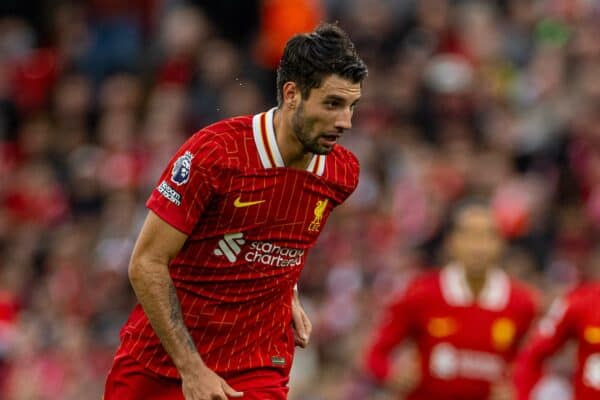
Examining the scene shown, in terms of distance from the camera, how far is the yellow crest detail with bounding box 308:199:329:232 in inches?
251

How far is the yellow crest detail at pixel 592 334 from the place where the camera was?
8.05 m

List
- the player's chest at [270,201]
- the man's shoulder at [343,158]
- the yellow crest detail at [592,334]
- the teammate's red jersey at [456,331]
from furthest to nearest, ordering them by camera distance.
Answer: the teammate's red jersey at [456,331]
the yellow crest detail at [592,334]
the man's shoulder at [343,158]
the player's chest at [270,201]

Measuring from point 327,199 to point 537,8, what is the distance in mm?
7680

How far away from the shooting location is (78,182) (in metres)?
14.8

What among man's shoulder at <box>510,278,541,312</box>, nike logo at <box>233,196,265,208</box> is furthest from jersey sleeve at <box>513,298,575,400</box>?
nike logo at <box>233,196,265,208</box>

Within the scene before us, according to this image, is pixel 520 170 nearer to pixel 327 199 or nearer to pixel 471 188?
pixel 471 188

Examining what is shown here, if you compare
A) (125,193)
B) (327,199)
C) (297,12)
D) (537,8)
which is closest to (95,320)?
(125,193)

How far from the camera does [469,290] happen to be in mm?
9688

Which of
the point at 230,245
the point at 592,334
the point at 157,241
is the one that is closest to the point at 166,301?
the point at 157,241

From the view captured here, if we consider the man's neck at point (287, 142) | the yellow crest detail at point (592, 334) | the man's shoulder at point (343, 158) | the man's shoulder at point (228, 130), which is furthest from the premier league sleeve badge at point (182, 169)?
the yellow crest detail at point (592, 334)

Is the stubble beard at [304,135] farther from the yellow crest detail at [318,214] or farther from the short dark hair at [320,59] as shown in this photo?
the yellow crest detail at [318,214]

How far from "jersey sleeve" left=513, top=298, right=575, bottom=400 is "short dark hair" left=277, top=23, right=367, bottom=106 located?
8.70 ft

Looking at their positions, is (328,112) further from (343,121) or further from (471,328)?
(471,328)

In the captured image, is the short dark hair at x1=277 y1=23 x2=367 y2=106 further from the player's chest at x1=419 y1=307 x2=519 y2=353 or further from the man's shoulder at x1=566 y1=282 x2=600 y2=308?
the player's chest at x1=419 y1=307 x2=519 y2=353
